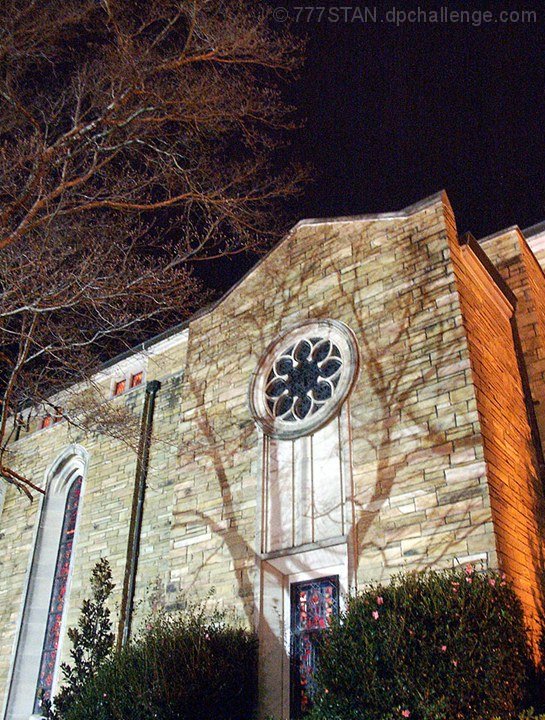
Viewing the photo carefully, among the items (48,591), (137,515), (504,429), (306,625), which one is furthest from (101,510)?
(504,429)

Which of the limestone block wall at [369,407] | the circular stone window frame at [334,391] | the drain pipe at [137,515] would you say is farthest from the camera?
the drain pipe at [137,515]

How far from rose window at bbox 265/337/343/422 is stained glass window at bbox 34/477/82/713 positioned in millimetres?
7035

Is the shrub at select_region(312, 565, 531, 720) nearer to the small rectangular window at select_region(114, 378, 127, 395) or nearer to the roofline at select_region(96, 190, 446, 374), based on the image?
the roofline at select_region(96, 190, 446, 374)

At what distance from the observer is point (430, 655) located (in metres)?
5.89

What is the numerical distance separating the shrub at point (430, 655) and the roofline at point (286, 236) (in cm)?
588

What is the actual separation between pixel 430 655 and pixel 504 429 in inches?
141

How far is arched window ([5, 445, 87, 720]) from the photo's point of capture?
1290 cm

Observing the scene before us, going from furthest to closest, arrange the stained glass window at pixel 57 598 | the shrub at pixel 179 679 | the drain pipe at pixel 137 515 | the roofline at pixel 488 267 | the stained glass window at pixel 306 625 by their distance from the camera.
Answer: the stained glass window at pixel 57 598 < the drain pipe at pixel 137 515 < the roofline at pixel 488 267 < the stained glass window at pixel 306 625 < the shrub at pixel 179 679

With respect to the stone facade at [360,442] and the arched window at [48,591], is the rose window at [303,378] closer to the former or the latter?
the stone facade at [360,442]

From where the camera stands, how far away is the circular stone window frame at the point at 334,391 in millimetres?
9406

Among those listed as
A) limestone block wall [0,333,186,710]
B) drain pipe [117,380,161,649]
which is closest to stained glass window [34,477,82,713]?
limestone block wall [0,333,186,710]

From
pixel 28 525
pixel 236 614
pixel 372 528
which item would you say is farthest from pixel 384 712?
pixel 28 525

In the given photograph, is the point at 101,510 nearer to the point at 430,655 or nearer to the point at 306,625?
the point at 306,625

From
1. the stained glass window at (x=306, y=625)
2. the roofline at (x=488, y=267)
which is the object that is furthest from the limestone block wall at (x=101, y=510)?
the roofline at (x=488, y=267)
